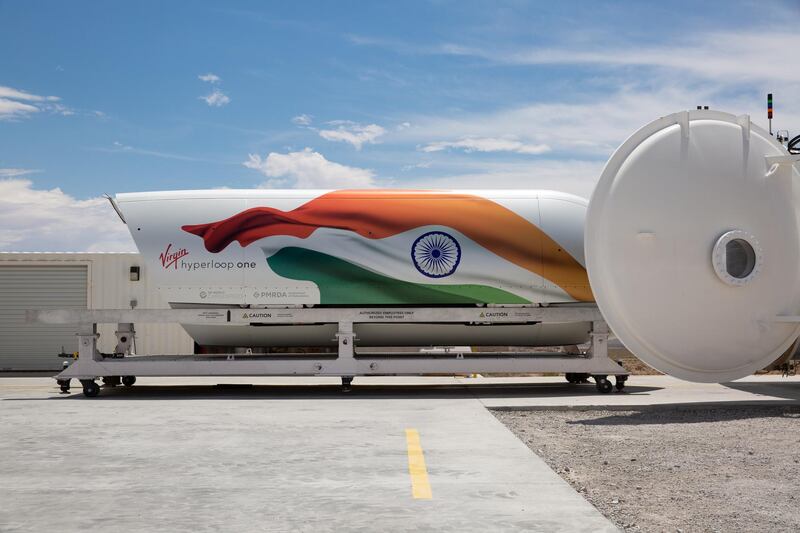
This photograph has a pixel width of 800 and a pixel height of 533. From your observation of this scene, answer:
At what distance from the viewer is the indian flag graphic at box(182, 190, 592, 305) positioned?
14234 millimetres

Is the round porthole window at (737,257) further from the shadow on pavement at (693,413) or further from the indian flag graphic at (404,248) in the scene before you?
the indian flag graphic at (404,248)

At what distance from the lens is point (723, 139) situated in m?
11.9

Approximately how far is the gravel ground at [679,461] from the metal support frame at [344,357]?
2335 mm

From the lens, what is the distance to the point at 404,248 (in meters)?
14.2

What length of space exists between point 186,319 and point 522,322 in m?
5.85

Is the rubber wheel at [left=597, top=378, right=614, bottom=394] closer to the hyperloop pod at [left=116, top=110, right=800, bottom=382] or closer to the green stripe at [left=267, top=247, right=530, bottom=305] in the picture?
the hyperloop pod at [left=116, top=110, right=800, bottom=382]

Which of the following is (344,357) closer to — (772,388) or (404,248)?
(404,248)

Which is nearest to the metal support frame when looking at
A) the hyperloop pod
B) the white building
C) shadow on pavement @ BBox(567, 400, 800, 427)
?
the hyperloop pod

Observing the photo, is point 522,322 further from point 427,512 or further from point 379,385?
point 427,512

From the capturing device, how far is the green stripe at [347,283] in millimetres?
14273

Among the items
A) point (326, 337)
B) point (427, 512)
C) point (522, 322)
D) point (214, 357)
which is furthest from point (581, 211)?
point (427, 512)

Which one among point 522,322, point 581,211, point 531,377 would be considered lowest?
point 531,377

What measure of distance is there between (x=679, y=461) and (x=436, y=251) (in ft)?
23.0

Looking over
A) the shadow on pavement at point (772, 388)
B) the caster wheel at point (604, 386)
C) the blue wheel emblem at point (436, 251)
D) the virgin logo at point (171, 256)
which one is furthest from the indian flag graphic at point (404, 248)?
the shadow on pavement at point (772, 388)
